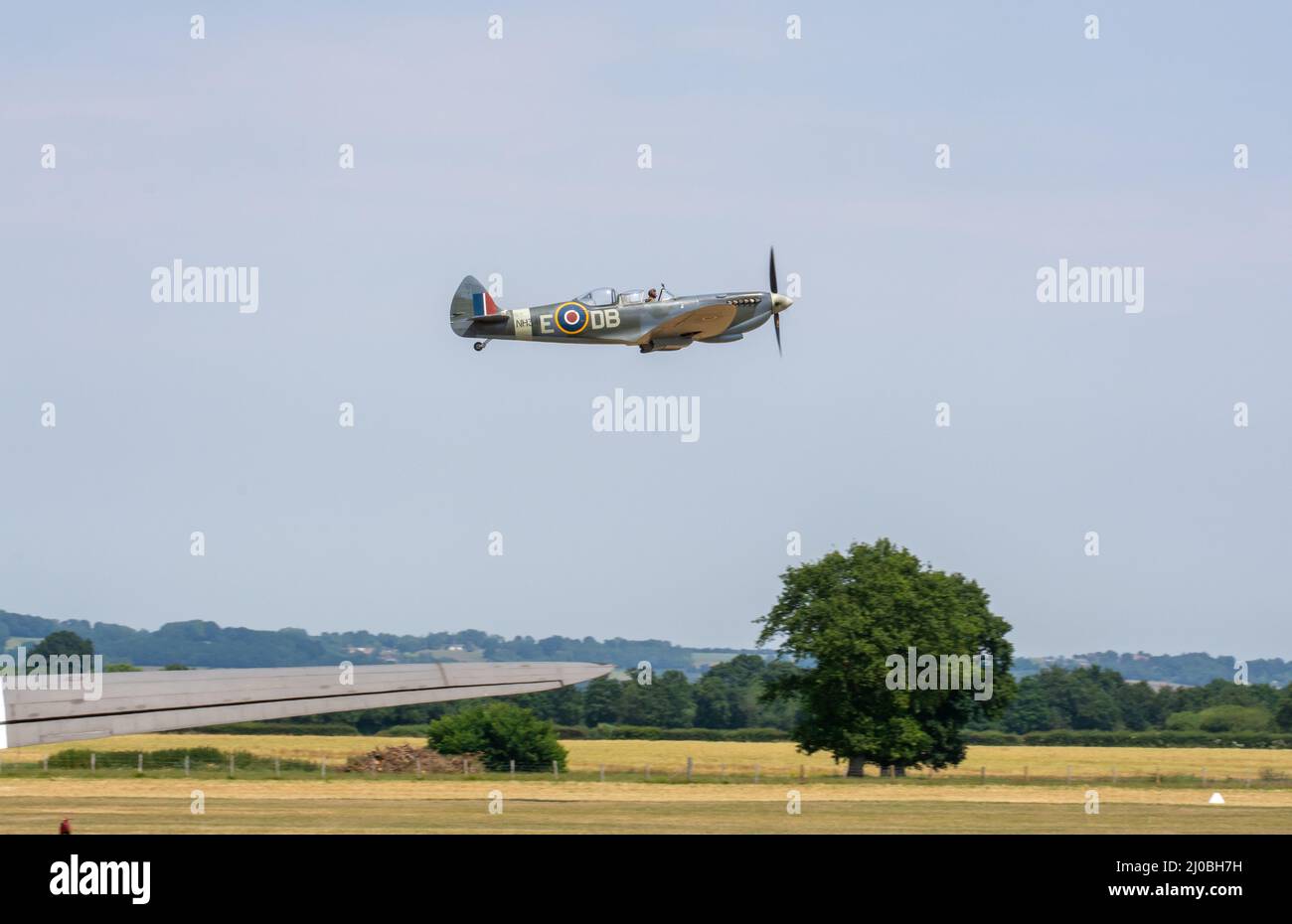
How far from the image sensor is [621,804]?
42250 millimetres

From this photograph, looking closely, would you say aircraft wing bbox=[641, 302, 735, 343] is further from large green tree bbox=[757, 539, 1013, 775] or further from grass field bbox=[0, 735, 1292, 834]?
large green tree bbox=[757, 539, 1013, 775]

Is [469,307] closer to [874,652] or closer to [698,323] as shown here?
[698,323]

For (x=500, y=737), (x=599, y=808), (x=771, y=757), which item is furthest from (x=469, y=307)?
(x=771, y=757)

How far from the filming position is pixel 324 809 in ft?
124

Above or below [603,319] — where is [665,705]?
below

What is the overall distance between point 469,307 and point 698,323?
21.6 feet

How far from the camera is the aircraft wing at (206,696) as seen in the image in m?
15.2

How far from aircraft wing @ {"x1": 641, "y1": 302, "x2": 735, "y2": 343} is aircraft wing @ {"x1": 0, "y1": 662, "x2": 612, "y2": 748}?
2620 centimetres

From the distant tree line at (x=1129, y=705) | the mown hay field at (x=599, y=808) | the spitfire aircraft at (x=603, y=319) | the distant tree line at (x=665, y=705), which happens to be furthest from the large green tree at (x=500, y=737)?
the distant tree line at (x=1129, y=705)

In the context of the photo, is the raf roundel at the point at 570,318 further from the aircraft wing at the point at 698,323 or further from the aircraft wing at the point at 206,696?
the aircraft wing at the point at 206,696

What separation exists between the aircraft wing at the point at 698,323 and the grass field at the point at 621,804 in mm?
13251

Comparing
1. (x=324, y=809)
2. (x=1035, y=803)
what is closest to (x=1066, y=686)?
(x=1035, y=803)

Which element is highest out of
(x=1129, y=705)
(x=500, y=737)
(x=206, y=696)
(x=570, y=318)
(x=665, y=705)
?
(x=570, y=318)
